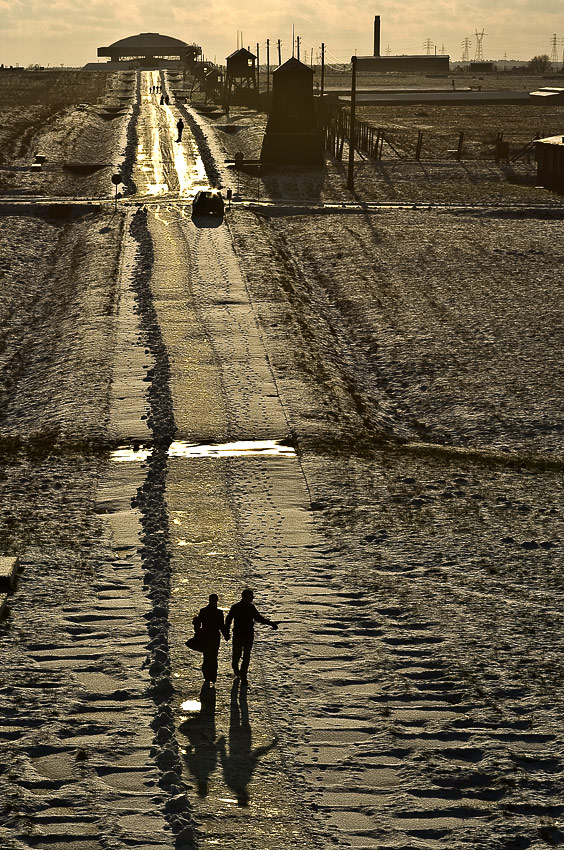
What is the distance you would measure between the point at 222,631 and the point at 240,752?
1.53 meters

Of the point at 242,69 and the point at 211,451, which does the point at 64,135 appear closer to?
the point at 242,69

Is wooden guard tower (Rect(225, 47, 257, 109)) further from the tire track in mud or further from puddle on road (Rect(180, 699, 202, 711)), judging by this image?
puddle on road (Rect(180, 699, 202, 711))

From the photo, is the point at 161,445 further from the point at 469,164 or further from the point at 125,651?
the point at 469,164

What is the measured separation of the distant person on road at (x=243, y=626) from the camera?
44.4 ft

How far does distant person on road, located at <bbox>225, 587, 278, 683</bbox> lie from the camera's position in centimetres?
1353

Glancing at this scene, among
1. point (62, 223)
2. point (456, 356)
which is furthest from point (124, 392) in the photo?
point (62, 223)

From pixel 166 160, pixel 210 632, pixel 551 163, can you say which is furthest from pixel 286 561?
pixel 166 160

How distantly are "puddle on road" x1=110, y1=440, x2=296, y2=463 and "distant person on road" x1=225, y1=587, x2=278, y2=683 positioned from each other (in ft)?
28.2

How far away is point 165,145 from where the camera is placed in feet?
242

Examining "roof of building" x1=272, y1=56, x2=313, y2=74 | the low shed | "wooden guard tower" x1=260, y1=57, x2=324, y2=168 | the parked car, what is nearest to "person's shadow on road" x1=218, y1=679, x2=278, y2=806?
the parked car

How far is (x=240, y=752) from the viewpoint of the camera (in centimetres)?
1239

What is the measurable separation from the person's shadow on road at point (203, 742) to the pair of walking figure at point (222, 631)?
1.16ft

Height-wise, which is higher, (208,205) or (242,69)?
(242,69)

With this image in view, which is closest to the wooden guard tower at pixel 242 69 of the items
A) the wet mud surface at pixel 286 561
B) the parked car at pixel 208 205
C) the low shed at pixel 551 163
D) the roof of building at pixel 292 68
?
the roof of building at pixel 292 68
